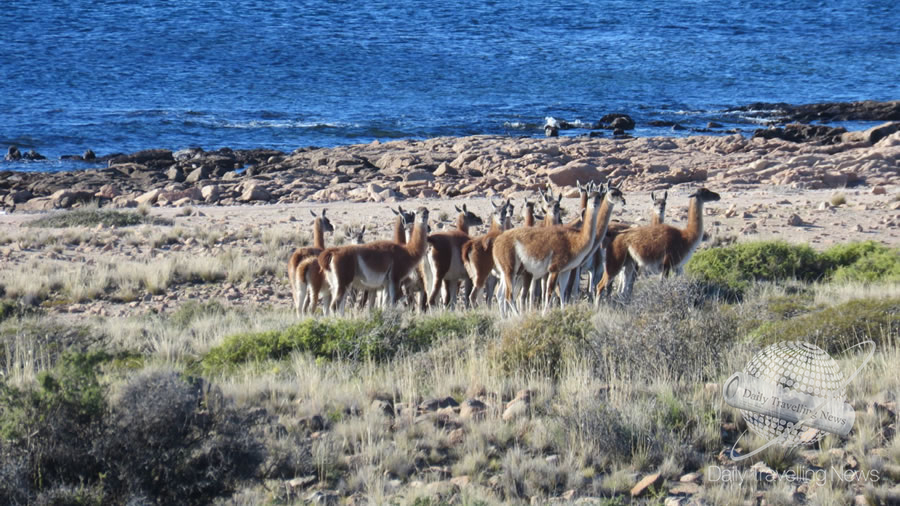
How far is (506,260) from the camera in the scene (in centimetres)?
1393

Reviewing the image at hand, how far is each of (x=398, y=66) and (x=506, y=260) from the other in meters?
64.3

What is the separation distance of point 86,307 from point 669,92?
58816 millimetres

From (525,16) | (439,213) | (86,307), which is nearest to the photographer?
(86,307)

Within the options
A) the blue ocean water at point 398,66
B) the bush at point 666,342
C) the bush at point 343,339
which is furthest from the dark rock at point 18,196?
the bush at point 666,342

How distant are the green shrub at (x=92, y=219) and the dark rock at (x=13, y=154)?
22027mm

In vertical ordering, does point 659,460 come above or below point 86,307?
above

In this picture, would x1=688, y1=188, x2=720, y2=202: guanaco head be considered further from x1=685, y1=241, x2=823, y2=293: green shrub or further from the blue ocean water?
the blue ocean water

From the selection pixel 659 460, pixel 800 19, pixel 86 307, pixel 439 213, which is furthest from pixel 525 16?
pixel 659 460

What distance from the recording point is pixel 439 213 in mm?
23859

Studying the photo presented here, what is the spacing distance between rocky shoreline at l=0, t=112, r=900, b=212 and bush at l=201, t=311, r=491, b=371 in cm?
1546

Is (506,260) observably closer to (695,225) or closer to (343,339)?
(695,225)

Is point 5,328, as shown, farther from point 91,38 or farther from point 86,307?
point 91,38

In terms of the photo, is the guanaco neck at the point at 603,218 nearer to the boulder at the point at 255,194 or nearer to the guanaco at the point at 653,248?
Result: the guanaco at the point at 653,248

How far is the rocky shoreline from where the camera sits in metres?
29.3
